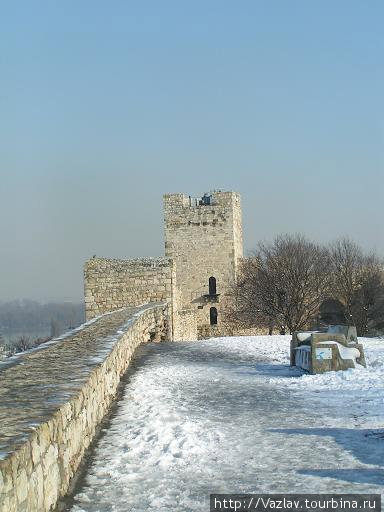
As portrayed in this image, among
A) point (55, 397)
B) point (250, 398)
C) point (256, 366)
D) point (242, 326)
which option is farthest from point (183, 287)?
point (55, 397)

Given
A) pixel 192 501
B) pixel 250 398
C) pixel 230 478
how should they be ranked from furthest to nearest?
pixel 250 398
pixel 230 478
pixel 192 501

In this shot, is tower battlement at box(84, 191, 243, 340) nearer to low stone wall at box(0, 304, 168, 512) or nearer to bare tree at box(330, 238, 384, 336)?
bare tree at box(330, 238, 384, 336)

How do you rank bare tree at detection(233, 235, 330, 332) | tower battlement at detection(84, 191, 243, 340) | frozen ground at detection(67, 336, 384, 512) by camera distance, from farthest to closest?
1. tower battlement at detection(84, 191, 243, 340)
2. bare tree at detection(233, 235, 330, 332)
3. frozen ground at detection(67, 336, 384, 512)

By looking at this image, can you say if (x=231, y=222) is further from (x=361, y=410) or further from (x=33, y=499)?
(x=33, y=499)

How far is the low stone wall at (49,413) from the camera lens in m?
3.73

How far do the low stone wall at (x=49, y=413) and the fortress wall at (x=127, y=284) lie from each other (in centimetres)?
1275

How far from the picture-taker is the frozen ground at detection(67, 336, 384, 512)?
468 cm

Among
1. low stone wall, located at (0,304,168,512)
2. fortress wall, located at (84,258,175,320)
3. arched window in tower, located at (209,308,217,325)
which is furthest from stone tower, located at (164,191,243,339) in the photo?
low stone wall, located at (0,304,168,512)

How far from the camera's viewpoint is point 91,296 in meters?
23.0

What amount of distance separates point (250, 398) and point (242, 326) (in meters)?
31.3

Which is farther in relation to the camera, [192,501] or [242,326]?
[242,326]

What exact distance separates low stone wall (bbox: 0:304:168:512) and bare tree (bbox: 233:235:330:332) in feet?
79.9

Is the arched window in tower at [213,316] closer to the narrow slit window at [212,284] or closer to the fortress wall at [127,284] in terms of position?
the narrow slit window at [212,284]

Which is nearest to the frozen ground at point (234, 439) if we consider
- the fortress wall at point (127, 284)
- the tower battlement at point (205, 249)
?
the fortress wall at point (127, 284)
